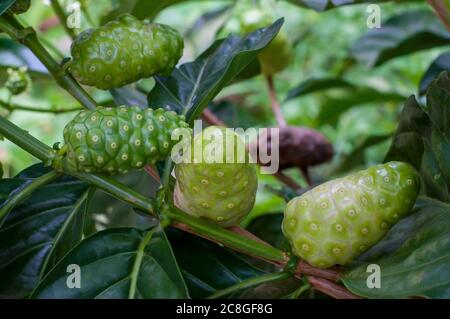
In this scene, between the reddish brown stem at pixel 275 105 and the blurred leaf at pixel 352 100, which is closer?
the reddish brown stem at pixel 275 105

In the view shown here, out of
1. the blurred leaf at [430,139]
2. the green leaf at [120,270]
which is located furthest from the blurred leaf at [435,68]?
the green leaf at [120,270]

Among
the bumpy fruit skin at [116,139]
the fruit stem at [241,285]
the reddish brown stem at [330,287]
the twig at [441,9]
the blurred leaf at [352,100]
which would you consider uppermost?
the bumpy fruit skin at [116,139]

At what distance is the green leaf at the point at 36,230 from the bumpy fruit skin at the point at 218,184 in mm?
191

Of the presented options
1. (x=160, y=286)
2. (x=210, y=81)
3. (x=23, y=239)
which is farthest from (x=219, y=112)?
(x=160, y=286)

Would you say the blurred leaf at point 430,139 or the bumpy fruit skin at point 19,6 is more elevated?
the bumpy fruit skin at point 19,6

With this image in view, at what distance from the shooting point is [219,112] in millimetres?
1807

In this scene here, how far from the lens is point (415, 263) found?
2.39ft

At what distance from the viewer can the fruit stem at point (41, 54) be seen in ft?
2.88

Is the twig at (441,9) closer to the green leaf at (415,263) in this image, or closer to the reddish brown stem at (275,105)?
the green leaf at (415,263)

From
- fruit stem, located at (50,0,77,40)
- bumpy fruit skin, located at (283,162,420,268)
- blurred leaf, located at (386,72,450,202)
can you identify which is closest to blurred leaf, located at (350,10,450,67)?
blurred leaf, located at (386,72,450,202)

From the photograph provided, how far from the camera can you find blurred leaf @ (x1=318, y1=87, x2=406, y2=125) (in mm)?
1790

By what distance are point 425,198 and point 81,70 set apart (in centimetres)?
49

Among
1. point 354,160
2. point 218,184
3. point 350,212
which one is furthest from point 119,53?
point 354,160

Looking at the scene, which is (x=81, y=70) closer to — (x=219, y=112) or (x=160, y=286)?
(x=160, y=286)
